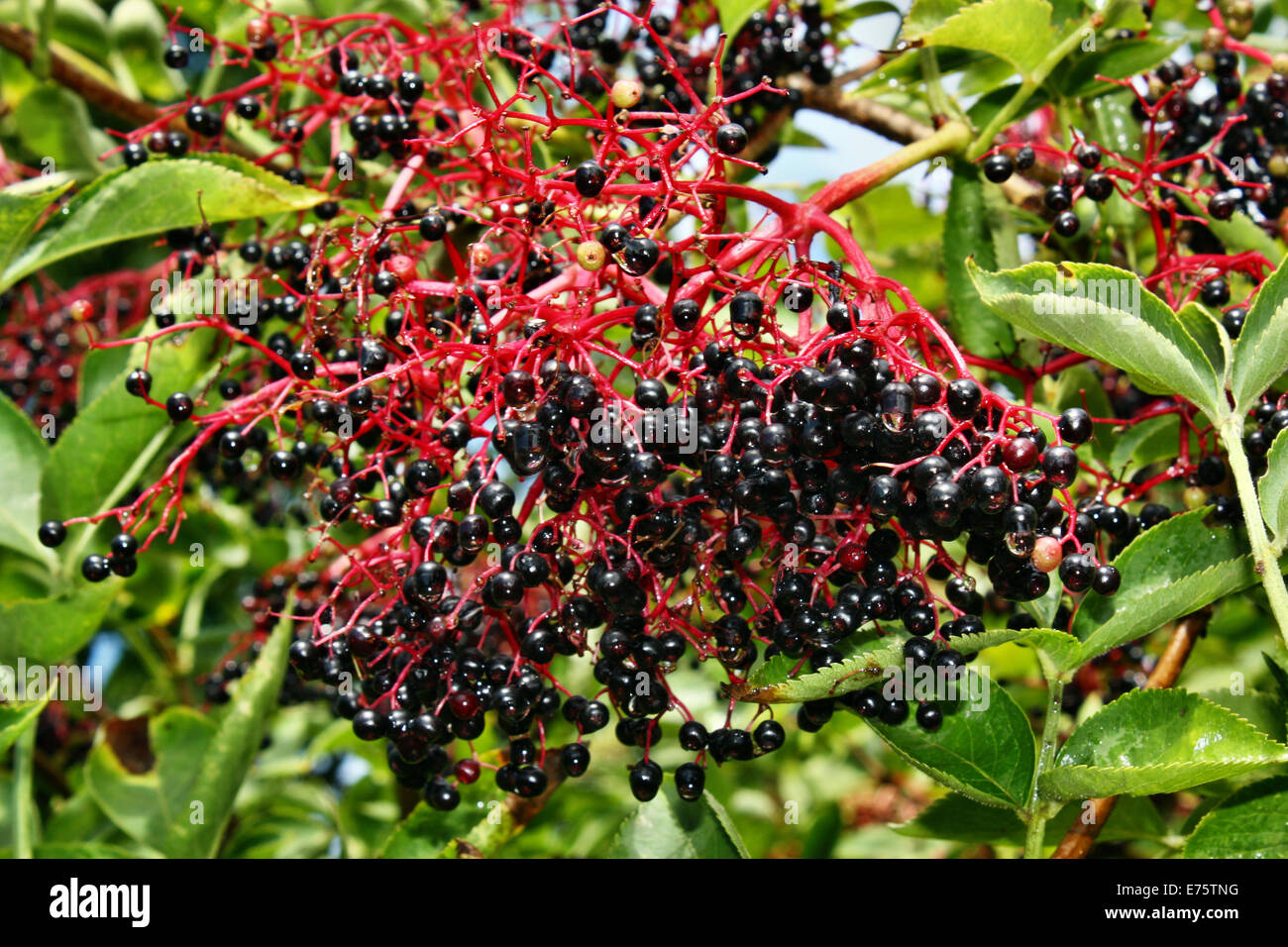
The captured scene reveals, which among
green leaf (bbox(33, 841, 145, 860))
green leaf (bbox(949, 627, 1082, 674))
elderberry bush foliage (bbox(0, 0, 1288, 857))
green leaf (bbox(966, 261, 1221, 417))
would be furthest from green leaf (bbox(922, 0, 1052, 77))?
green leaf (bbox(33, 841, 145, 860))

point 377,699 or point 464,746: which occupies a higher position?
point 377,699

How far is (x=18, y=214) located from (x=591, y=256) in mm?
1238

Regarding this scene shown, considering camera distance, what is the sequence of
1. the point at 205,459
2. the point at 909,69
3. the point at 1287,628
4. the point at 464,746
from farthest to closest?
the point at 205,459 → the point at 464,746 → the point at 909,69 → the point at 1287,628

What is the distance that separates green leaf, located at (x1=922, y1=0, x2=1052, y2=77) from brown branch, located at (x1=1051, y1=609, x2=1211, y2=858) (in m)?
0.99

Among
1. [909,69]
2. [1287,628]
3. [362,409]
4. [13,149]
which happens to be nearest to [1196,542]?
[1287,628]

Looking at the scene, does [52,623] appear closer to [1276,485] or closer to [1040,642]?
[1040,642]

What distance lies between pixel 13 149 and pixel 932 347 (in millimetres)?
2885

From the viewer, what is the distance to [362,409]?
158 cm

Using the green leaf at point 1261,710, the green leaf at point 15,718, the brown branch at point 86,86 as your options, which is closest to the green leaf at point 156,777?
the green leaf at point 15,718

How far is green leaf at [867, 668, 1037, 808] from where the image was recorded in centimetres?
151

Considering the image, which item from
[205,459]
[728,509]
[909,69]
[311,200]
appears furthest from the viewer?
[205,459]

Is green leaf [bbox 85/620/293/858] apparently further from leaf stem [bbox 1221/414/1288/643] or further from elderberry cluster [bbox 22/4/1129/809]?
leaf stem [bbox 1221/414/1288/643]

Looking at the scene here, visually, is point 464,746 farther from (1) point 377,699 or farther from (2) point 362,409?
(2) point 362,409

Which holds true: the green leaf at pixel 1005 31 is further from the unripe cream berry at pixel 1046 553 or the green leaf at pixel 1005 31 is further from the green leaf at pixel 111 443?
the green leaf at pixel 111 443
